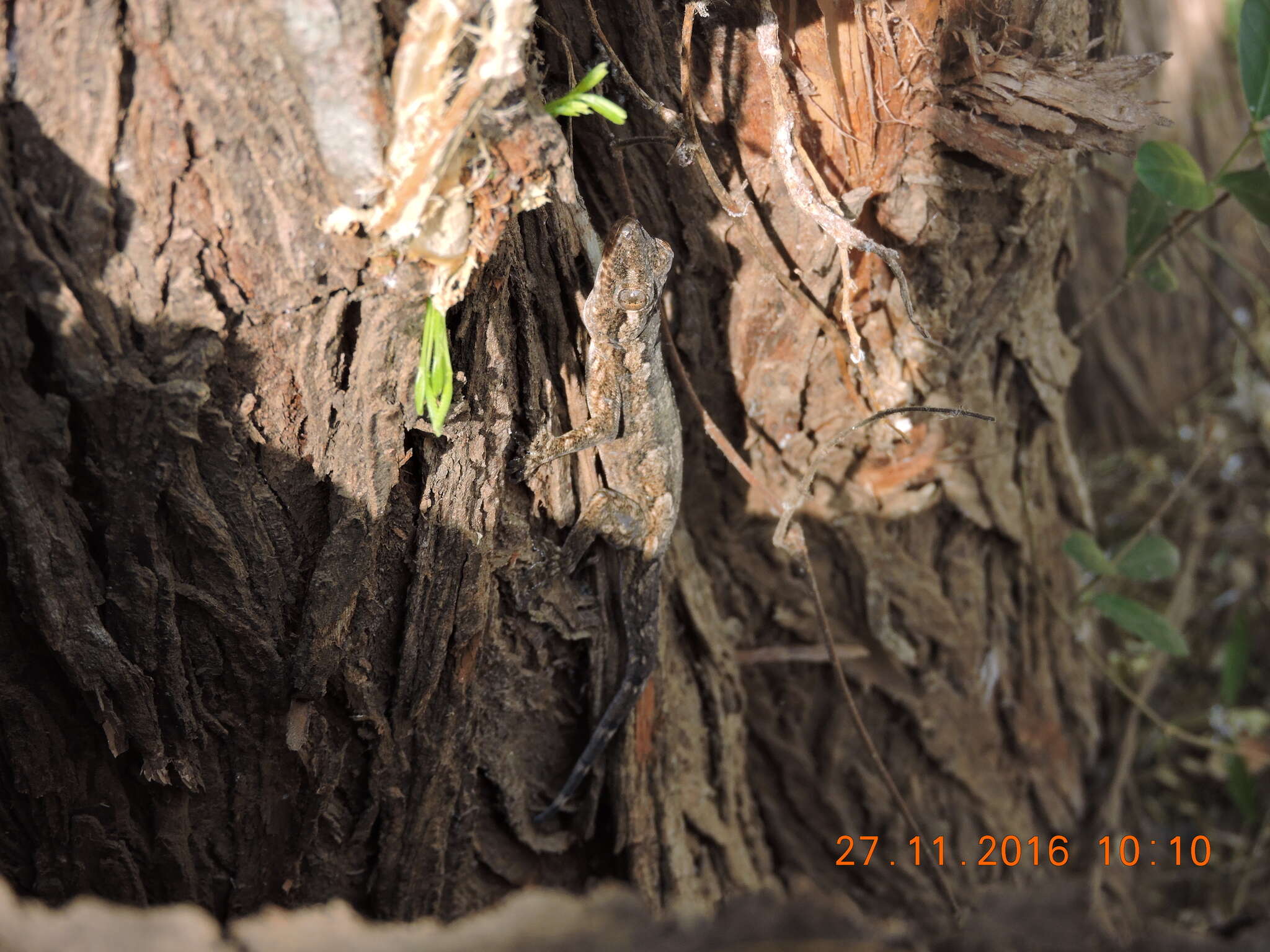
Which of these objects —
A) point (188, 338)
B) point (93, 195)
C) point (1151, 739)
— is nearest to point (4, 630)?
point (188, 338)

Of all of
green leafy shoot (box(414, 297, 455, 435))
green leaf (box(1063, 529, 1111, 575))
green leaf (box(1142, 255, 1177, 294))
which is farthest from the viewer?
green leaf (box(1063, 529, 1111, 575))

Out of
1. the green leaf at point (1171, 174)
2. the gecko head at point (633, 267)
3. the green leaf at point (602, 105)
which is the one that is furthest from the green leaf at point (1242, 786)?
the green leaf at point (602, 105)

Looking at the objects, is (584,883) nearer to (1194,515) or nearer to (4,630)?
(4,630)

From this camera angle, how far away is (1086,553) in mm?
3102

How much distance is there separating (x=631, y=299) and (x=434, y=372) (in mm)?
677

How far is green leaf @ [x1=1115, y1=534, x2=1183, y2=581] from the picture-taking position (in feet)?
10.5

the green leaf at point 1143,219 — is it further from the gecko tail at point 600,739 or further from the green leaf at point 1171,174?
the gecko tail at point 600,739

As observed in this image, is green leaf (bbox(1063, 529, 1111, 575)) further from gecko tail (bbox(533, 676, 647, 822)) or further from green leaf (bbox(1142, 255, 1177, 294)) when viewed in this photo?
gecko tail (bbox(533, 676, 647, 822))

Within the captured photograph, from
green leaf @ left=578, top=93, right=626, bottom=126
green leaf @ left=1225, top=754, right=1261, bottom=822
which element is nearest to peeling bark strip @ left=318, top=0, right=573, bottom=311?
green leaf @ left=578, top=93, right=626, bottom=126

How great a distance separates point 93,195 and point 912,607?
2667 millimetres

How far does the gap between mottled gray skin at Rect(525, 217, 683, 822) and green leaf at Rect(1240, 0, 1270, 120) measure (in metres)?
1.81

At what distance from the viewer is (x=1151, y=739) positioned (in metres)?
4.01
